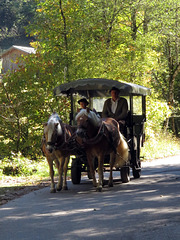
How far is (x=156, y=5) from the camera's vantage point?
26.6 metres

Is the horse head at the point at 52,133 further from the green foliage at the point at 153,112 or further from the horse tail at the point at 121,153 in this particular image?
the green foliage at the point at 153,112

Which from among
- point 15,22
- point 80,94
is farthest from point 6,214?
point 15,22

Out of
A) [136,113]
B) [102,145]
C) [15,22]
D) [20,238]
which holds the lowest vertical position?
[20,238]

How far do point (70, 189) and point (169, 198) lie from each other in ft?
10.5

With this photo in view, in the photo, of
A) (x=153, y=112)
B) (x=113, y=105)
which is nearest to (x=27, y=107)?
(x=153, y=112)

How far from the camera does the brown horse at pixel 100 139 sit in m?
12.0

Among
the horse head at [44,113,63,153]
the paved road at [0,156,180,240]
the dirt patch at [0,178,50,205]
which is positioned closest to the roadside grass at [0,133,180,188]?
the dirt patch at [0,178,50,205]

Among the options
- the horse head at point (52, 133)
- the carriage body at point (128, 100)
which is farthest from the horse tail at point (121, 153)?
the horse head at point (52, 133)

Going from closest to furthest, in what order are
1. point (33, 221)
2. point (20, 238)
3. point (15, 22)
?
point (20, 238)
point (33, 221)
point (15, 22)

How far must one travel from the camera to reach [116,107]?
14.4 m

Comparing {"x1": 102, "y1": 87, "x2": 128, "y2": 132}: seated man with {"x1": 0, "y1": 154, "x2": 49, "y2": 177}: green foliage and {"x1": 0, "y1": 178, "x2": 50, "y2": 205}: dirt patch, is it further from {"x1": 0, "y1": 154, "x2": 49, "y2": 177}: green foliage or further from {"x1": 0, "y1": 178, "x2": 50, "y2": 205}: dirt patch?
{"x1": 0, "y1": 154, "x2": 49, "y2": 177}: green foliage

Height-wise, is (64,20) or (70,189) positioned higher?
(64,20)

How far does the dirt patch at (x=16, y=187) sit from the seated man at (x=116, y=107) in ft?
8.77

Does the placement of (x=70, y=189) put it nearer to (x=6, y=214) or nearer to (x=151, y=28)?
(x=6, y=214)
